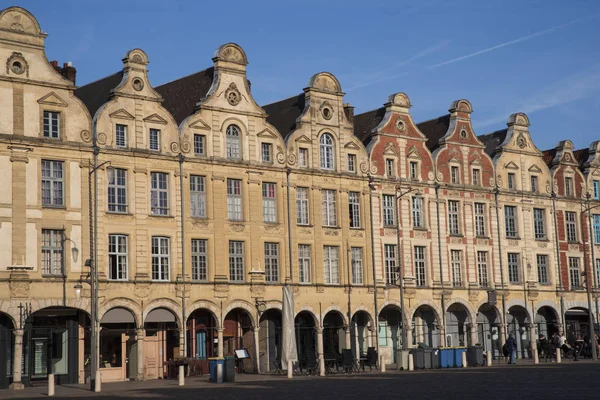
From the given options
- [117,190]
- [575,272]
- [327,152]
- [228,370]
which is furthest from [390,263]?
[117,190]

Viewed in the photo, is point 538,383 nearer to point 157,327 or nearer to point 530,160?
point 157,327

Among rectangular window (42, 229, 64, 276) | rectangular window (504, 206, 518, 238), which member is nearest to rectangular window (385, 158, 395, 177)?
rectangular window (504, 206, 518, 238)

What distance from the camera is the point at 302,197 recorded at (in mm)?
54781

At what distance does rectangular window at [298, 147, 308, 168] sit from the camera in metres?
54.9

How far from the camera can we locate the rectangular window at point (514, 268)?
64438 mm

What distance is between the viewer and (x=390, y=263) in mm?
58094

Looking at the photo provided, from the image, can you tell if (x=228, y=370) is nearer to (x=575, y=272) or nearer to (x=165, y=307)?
(x=165, y=307)

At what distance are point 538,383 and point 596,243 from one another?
38.1 metres

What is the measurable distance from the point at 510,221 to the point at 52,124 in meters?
31.6

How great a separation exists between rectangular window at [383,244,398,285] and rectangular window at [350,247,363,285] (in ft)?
5.77

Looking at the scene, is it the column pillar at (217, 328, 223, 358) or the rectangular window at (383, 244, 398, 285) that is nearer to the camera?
the column pillar at (217, 328, 223, 358)

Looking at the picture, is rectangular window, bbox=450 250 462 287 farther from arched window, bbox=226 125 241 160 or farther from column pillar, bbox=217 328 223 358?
column pillar, bbox=217 328 223 358

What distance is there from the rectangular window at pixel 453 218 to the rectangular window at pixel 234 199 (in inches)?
598

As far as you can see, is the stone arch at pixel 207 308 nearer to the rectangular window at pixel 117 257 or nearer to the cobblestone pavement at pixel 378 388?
the rectangular window at pixel 117 257
